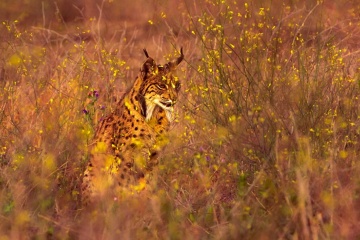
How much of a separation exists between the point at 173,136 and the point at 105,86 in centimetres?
211

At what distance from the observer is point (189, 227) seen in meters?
6.07

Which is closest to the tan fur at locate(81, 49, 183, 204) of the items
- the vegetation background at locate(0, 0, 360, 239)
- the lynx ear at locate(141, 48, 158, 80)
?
the lynx ear at locate(141, 48, 158, 80)

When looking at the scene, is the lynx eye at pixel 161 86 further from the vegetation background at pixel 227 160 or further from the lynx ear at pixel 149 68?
the vegetation background at pixel 227 160

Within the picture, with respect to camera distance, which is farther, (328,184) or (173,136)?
(173,136)

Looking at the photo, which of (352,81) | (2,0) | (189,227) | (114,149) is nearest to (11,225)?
(189,227)

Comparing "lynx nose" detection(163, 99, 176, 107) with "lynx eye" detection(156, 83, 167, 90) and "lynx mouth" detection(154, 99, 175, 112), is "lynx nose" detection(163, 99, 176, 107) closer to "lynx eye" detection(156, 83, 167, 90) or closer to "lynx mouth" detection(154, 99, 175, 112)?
"lynx mouth" detection(154, 99, 175, 112)

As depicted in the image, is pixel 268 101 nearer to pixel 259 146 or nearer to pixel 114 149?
pixel 259 146

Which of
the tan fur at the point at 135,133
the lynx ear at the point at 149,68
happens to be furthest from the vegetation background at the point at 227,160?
the lynx ear at the point at 149,68

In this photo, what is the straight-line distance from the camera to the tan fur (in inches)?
280

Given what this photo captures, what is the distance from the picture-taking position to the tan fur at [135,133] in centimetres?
711

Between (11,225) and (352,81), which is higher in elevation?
(352,81)

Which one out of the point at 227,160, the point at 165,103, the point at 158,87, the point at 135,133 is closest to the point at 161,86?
the point at 158,87

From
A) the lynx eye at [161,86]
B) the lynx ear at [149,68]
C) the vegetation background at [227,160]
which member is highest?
the lynx ear at [149,68]

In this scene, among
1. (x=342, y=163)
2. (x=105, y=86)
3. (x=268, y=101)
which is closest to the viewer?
(x=342, y=163)
